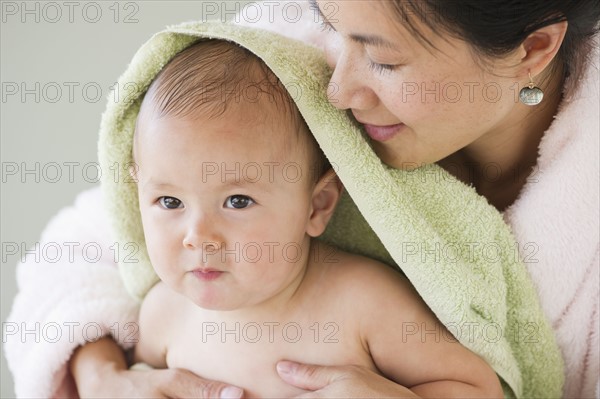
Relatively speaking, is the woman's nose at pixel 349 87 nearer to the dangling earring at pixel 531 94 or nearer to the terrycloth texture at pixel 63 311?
the dangling earring at pixel 531 94

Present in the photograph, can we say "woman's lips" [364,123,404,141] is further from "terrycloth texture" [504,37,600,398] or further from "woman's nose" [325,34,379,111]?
"terrycloth texture" [504,37,600,398]

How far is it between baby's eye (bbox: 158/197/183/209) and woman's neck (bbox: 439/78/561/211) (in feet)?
1.49

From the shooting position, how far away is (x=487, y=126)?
1057 millimetres

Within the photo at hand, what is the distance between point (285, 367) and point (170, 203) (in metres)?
0.28

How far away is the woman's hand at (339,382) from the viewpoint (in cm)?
99

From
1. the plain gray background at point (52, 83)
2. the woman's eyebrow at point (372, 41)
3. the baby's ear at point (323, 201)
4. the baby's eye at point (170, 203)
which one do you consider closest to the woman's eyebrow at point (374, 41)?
the woman's eyebrow at point (372, 41)

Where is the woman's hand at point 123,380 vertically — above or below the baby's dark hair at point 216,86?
below

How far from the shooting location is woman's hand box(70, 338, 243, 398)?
1.08 m

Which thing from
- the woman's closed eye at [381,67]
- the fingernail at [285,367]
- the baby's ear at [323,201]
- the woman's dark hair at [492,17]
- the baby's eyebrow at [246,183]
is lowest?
the fingernail at [285,367]

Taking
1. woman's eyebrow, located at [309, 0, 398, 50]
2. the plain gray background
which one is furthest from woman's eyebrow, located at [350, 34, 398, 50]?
the plain gray background

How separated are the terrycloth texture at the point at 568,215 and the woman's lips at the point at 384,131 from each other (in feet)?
0.75

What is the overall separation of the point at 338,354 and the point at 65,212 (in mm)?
690

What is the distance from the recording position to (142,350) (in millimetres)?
1218

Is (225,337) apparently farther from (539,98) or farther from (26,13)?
(26,13)
